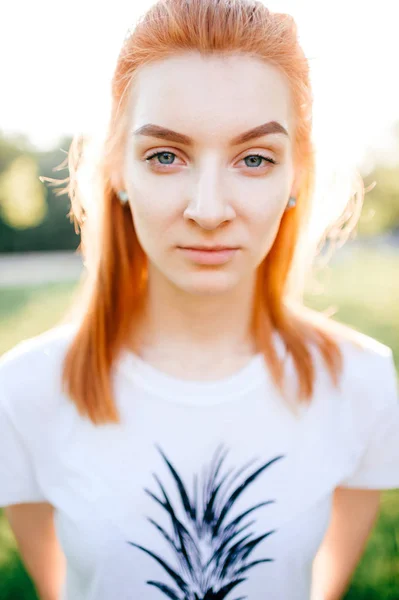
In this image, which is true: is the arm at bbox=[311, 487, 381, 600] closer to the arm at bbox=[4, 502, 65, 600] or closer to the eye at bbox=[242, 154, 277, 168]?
the arm at bbox=[4, 502, 65, 600]

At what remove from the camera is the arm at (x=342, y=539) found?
150 centimetres

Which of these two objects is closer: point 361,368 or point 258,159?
point 258,159

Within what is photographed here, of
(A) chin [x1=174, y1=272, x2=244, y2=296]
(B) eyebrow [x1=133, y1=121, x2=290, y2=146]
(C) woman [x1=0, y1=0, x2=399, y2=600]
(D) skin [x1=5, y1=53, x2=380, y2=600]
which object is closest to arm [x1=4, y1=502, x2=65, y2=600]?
(C) woman [x1=0, y1=0, x2=399, y2=600]

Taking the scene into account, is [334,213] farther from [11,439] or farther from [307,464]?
[11,439]

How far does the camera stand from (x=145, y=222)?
1.17 metres

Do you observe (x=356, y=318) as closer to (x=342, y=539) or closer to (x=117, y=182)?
(x=342, y=539)

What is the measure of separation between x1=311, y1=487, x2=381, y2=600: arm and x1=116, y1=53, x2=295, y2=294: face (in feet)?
2.34

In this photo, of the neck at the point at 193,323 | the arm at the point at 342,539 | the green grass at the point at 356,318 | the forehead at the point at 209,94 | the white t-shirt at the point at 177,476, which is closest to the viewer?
the forehead at the point at 209,94

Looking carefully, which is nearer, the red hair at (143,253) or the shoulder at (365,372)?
the red hair at (143,253)

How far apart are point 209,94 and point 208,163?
0.42 feet

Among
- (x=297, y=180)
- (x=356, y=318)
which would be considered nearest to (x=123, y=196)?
(x=297, y=180)

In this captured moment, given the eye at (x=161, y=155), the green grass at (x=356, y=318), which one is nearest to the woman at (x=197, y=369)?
the eye at (x=161, y=155)

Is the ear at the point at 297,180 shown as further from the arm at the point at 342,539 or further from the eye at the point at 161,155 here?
the arm at the point at 342,539

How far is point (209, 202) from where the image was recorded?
3.59 feet
